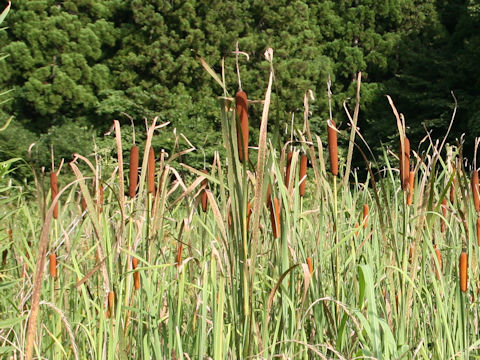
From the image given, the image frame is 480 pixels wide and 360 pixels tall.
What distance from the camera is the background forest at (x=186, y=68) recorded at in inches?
604

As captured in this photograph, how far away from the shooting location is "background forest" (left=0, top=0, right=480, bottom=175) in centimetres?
1534

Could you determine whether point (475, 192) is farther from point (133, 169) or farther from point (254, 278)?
point (133, 169)

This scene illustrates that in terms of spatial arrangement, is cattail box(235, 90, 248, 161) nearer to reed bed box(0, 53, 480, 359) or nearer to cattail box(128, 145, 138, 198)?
reed bed box(0, 53, 480, 359)

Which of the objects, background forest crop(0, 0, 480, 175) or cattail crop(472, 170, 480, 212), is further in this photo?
background forest crop(0, 0, 480, 175)

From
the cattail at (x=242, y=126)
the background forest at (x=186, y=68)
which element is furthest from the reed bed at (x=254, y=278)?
the background forest at (x=186, y=68)

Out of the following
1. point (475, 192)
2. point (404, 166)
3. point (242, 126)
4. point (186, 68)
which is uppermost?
point (242, 126)

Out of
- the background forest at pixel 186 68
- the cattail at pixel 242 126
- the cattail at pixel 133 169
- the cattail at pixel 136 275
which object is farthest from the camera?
the background forest at pixel 186 68

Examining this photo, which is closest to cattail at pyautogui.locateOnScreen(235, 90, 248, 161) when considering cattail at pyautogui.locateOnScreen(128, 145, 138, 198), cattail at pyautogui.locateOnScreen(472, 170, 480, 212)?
cattail at pyautogui.locateOnScreen(128, 145, 138, 198)

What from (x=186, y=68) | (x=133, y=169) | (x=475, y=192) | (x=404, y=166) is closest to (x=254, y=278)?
(x=133, y=169)

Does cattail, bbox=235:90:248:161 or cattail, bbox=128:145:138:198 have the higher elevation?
cattail, bbox=235:90:248:161

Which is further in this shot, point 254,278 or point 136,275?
point 136,275

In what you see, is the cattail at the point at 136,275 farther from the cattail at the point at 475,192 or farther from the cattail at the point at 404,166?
the cattail at the point at 475,192

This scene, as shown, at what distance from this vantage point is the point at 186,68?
15.9 m

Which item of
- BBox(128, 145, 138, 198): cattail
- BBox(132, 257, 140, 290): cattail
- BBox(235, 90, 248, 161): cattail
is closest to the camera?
BBox(235, 90, 248, 161): cattail
